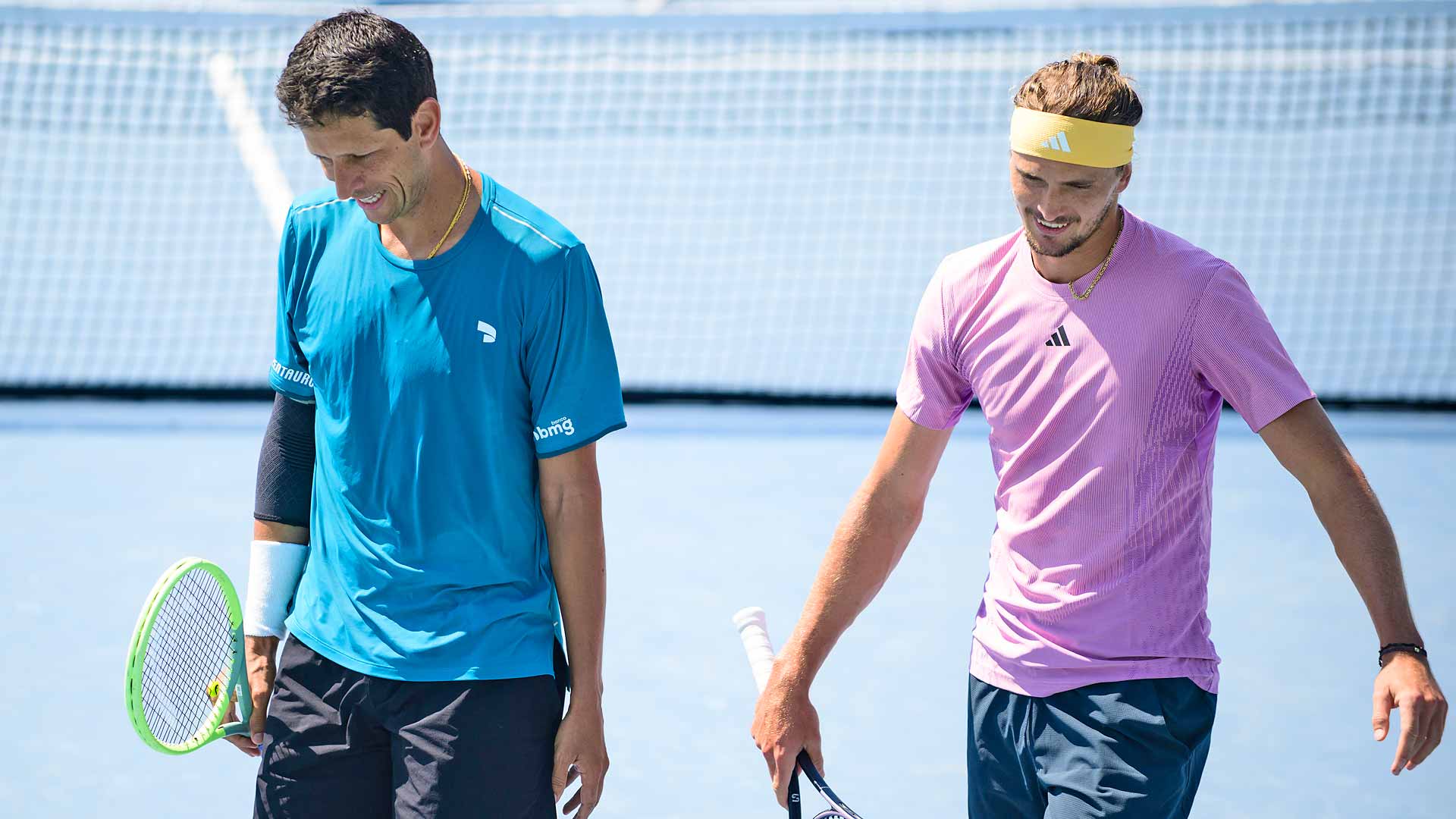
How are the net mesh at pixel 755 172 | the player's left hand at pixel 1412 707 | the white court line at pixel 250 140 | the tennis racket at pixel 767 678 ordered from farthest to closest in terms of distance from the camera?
the white court line at pixel 250 140 < the net mesh at pixel 755 172 < the tennis racket at pixel 767 678 < the player's left hand at pixel 1412 707

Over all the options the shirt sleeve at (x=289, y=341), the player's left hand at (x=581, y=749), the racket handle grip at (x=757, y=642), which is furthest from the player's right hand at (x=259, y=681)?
the racket handle grip at (x=757, y=642)

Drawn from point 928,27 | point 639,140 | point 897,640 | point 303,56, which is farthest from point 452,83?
point 303,56

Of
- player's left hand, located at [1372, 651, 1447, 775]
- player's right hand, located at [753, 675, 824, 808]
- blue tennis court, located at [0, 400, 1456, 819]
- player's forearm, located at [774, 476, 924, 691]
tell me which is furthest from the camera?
A: blue tennis court, located at [0, 400, 1456, 819]

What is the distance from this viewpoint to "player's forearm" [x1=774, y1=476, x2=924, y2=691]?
3117 mm

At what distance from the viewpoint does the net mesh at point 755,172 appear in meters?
9.40

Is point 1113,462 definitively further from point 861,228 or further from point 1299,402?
point 861,228

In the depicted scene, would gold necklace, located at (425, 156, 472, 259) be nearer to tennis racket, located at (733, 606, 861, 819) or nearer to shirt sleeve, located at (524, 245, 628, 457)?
shirt sleeve, located at (524, 245, 628, 457)

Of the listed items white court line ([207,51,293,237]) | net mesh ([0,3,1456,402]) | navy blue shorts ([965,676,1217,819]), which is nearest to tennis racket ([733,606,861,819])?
navy blue shorts ([965,676,1217,819])

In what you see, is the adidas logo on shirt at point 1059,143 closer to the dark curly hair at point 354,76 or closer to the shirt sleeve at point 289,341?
the dark curly hair at point 354,76

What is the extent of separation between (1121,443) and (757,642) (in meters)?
0.84

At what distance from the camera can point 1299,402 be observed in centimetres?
275

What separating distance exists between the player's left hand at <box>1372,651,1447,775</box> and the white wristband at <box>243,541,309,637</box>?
1890 millimetres

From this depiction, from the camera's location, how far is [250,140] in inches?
503

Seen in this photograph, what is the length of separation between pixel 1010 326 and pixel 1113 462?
312mm
